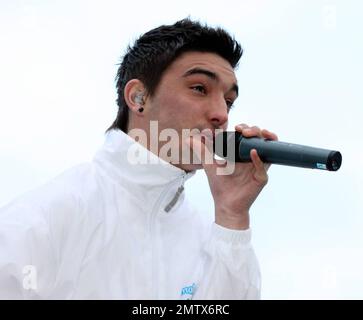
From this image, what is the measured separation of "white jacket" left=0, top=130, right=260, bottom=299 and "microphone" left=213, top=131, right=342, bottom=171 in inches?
16.0

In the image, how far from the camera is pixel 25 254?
9.68 ft

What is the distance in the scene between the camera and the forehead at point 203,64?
3.95 m

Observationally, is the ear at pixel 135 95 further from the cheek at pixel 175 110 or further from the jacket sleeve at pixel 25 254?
the jacket sleeve at pixel 25 254

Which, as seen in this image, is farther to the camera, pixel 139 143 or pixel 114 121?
pixel 114 121

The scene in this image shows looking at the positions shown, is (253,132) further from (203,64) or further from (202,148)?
(203,64)

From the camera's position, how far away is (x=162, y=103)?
388cm

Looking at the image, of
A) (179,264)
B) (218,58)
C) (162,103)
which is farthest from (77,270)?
(218,58)

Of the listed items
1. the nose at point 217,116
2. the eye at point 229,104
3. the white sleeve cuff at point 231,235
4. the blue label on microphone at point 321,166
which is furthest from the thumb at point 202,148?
the blue label on microphone at point 321,166

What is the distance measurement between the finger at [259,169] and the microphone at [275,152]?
0.08 ft

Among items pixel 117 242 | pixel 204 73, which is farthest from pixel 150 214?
pixel 204 73

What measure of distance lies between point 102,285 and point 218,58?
1.71m

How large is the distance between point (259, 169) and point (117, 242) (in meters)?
0.87
